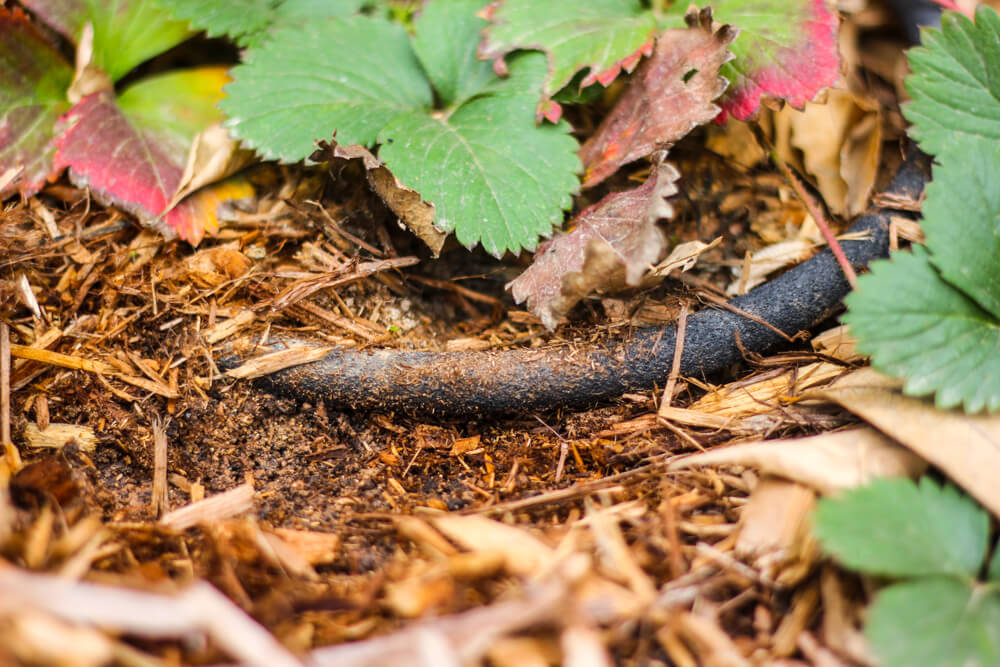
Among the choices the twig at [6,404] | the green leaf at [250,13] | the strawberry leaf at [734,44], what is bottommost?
the twig at [6,404]

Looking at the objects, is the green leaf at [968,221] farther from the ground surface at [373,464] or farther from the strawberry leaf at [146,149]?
the strawberry leaf at [146,149]

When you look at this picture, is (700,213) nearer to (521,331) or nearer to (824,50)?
(824,50)

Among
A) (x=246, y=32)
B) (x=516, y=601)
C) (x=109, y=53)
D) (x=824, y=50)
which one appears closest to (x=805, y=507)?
(x=516, y=601)

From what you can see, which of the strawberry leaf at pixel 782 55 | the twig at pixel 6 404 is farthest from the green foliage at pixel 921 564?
the twig at pixel 6 404

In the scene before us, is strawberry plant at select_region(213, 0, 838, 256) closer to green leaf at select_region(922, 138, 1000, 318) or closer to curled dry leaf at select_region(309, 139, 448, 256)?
curled dry leaf at select_region(309, 139, 448, 256)

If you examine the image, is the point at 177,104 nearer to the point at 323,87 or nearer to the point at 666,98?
the point at 323,87

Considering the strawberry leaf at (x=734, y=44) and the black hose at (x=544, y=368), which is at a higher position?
the strawberry leaf at (x=734, y=44)
